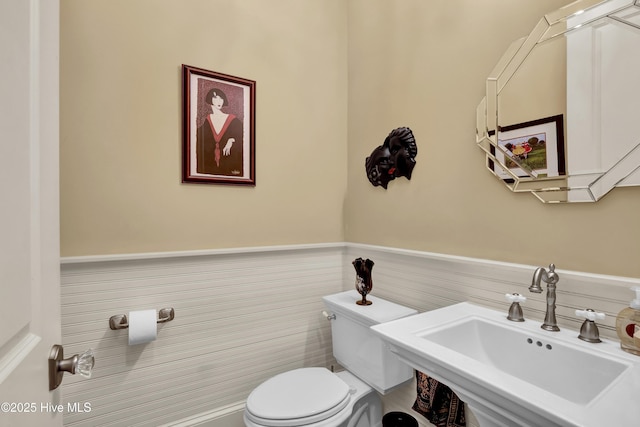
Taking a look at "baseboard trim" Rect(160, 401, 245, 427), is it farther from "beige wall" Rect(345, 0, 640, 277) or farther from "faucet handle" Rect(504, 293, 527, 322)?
"faucet handle" Rect(504, 293, 527, 322)

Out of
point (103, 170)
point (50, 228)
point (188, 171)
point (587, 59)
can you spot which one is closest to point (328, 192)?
point (188, 171)

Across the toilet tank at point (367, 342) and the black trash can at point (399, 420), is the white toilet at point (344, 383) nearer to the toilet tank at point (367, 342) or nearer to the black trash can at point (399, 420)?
the toilet tank at point (367, 342)

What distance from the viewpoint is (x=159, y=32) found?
1.46 meters

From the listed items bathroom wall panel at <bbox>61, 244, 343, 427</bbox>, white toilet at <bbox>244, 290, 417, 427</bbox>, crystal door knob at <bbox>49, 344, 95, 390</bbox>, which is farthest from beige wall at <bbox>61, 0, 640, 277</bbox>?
crystal door knob at <bbox>49, 344, 95, 390</bbox>

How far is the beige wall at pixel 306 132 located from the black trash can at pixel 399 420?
79 cm

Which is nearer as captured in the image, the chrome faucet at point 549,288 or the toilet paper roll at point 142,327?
the chrome faucet at point 549,288

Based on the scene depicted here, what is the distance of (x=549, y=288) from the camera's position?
3.27 feet

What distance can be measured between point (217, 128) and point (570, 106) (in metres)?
1.48

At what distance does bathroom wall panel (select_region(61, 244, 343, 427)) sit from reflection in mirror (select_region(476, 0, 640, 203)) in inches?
45.7

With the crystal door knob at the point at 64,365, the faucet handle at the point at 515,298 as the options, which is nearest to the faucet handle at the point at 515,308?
the faucet handle at the point at 515,298

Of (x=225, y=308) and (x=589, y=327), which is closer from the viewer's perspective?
(x=589, y=327)

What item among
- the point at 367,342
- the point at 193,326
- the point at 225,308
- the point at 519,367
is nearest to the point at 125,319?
the point at 193,326

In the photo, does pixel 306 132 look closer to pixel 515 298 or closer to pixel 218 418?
pixel 515 298

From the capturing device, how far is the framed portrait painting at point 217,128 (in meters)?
1.52
